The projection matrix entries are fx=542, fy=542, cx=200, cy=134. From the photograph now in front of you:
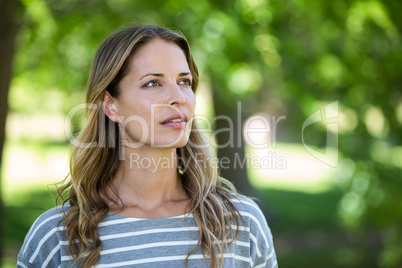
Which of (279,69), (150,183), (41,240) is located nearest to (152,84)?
(150,183)

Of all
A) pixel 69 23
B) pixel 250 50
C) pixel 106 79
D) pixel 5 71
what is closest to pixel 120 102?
pixel 106 79

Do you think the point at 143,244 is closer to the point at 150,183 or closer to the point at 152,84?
the point at 150,183

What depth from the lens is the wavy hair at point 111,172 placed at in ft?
7.29

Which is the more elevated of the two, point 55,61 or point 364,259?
point 55,61

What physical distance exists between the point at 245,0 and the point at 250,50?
1.53 feet

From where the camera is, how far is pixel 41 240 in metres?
2.21

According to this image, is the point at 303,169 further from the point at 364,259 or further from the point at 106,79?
the point at 106,79

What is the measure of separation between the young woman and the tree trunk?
3.38 metres

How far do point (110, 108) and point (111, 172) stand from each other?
0.29 meters

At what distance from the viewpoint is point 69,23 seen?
6.09 meters

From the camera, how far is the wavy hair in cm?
222

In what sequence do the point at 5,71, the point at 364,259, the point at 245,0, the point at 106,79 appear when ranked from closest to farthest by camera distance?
the point at 106,79
the point at 245,0
the point at 5,71
the point at 364,259

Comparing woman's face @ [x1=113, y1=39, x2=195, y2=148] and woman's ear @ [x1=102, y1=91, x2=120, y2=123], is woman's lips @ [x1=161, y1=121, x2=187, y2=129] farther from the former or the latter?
woman's ear @ [x1=102, y1=91, x2=120, y2=123]

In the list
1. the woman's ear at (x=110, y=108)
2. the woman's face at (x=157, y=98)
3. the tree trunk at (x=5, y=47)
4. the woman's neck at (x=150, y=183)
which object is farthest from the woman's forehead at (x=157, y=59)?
the tree trunk at (x=5, y=47)
